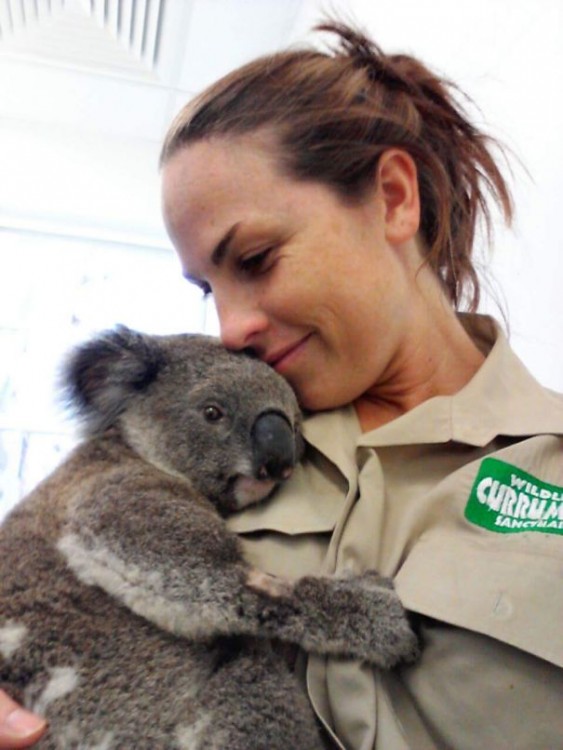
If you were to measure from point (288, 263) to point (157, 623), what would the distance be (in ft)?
2.01

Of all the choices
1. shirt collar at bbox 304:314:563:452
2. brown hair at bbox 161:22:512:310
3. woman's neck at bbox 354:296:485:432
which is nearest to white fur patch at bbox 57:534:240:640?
shirt collar at bbox 304:314:563:452

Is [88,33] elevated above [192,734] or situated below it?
below

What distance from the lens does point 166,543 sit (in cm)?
100

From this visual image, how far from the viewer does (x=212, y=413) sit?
4.07 ft

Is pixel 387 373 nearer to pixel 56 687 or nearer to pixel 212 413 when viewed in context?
pixel 212 413

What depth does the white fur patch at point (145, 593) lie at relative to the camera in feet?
3.16

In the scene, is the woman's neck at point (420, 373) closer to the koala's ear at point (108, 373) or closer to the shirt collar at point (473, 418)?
the shirt collar at point (473, 418)

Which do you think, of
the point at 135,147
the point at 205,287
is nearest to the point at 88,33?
the point at 135,147

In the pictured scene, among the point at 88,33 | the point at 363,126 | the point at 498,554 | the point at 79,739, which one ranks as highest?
the point at 363,126

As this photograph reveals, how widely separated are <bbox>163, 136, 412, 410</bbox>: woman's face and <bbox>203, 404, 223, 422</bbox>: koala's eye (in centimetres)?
14

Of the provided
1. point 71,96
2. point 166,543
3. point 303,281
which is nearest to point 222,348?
point 303,281

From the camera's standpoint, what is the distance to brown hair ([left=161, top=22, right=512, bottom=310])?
4.38 feet

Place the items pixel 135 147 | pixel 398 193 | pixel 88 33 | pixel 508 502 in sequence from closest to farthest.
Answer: pixel 508 502 < pixel 398 193 < pixel 88 33 < pixel 135 147

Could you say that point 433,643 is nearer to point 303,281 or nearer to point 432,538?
point 432,538
